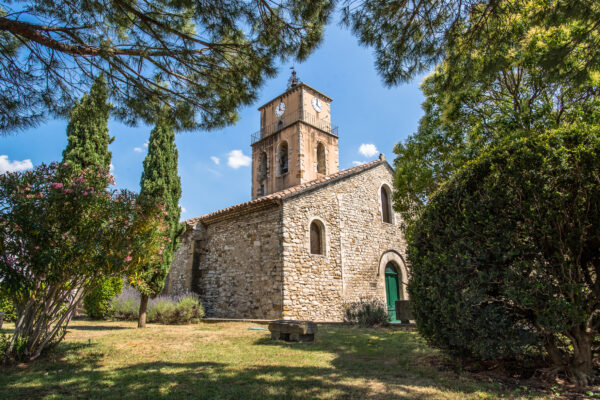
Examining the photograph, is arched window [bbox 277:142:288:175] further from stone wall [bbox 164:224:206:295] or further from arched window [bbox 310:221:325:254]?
arched window [bbox 310:221:325:254]

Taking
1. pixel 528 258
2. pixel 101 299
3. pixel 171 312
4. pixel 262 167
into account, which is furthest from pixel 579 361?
pixel 262 167

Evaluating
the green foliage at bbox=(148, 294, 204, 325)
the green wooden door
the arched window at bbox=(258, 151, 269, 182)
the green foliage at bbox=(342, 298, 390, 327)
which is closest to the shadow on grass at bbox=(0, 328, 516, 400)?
the green foliage at bbox=(148, 294, 204, 325)

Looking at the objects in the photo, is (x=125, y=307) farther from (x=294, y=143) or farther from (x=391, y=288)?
(x=294, y=143)

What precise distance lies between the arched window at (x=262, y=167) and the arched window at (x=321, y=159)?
3264 mm

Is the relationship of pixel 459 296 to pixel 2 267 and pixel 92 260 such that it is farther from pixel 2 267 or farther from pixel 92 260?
pixel 2 267

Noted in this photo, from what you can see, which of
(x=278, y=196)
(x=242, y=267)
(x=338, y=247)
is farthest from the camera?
(x=338, y=247)

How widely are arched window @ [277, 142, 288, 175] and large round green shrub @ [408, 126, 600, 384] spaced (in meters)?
16.7

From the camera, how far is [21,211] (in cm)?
434

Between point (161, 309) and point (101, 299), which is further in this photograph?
point (101, 299)

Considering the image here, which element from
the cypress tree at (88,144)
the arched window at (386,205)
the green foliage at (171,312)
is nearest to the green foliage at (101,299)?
the green foliage at (171,312)

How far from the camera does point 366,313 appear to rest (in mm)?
11234

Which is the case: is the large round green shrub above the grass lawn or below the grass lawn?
above

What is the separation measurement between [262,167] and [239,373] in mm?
18149

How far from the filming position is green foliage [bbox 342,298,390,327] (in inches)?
421
